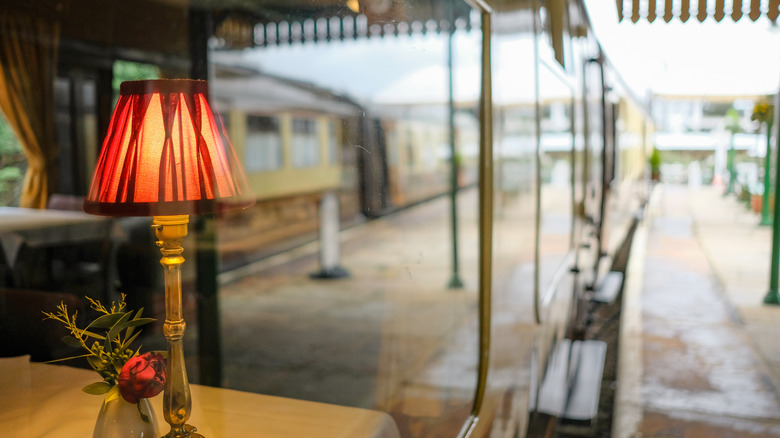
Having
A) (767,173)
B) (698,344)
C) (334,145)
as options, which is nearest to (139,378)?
(698,344)

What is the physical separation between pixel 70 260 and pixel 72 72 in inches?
64.2

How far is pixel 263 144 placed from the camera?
344 inches

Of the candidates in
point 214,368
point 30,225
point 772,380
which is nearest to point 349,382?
point 214,368

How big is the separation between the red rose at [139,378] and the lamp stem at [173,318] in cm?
3

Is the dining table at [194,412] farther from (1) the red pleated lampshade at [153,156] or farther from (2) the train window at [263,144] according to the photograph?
(2) the train window at [263,144]

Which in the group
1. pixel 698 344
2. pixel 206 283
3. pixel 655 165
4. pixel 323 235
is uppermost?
pixel 655 165

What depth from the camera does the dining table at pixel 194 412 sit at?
0.97m

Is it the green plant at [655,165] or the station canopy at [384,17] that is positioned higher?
the station canopy at [384,17]

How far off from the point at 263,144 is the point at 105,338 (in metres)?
8.10

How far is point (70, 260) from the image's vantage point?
2.07 metres


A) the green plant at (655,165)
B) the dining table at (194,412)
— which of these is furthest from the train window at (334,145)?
the green plant at (655,165)

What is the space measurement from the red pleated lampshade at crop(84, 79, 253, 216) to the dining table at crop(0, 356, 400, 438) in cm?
33

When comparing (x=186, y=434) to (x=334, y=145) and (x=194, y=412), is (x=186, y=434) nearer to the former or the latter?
(x=194, y=412)

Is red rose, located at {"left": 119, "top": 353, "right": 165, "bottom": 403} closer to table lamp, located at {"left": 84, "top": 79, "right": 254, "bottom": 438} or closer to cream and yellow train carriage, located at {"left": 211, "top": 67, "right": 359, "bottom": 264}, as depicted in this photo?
table lamp, located at {"left": 84, "top": 79, "right": 254, "bottom": 438}
